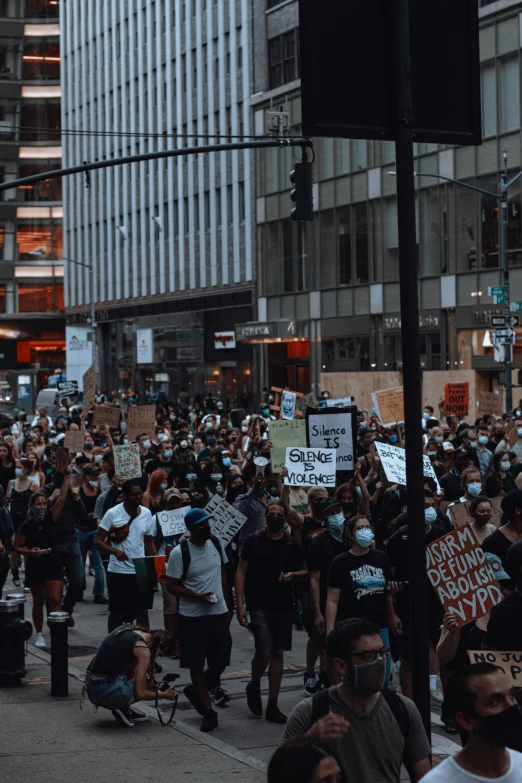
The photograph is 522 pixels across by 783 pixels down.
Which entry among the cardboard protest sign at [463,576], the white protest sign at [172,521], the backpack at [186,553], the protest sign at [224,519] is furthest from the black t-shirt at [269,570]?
the white protest sign at [172,521]

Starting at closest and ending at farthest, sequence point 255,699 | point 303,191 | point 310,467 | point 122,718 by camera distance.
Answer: point 122,718
point 255,699
point 310,467
point 303,191

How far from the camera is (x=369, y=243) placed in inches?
1944

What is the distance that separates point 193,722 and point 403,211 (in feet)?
19.3

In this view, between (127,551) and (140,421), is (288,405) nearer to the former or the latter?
(140,421)

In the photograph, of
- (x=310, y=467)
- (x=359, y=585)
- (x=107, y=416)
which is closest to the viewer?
(x=359, y=585)

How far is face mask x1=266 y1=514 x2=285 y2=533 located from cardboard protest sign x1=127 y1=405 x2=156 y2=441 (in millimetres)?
13874

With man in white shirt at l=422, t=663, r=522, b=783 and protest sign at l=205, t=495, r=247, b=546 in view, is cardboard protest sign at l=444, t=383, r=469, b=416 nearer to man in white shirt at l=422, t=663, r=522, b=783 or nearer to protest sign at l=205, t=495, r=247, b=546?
A: protest sign at l=205, t=495, r=247, b=546

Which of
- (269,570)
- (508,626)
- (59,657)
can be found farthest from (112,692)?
(508,626)

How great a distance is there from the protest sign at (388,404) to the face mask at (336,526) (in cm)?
1065

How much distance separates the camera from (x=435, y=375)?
41000mm

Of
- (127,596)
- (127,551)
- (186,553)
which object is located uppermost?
(186,553)

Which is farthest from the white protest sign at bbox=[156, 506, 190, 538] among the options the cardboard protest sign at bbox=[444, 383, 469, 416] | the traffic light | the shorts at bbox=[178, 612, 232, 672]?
the cardboard protest sign at bbox=[444, 383, 469, 416]

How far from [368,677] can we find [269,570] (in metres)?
5.49

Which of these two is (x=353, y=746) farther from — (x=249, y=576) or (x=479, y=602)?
(x=249, y=576)
